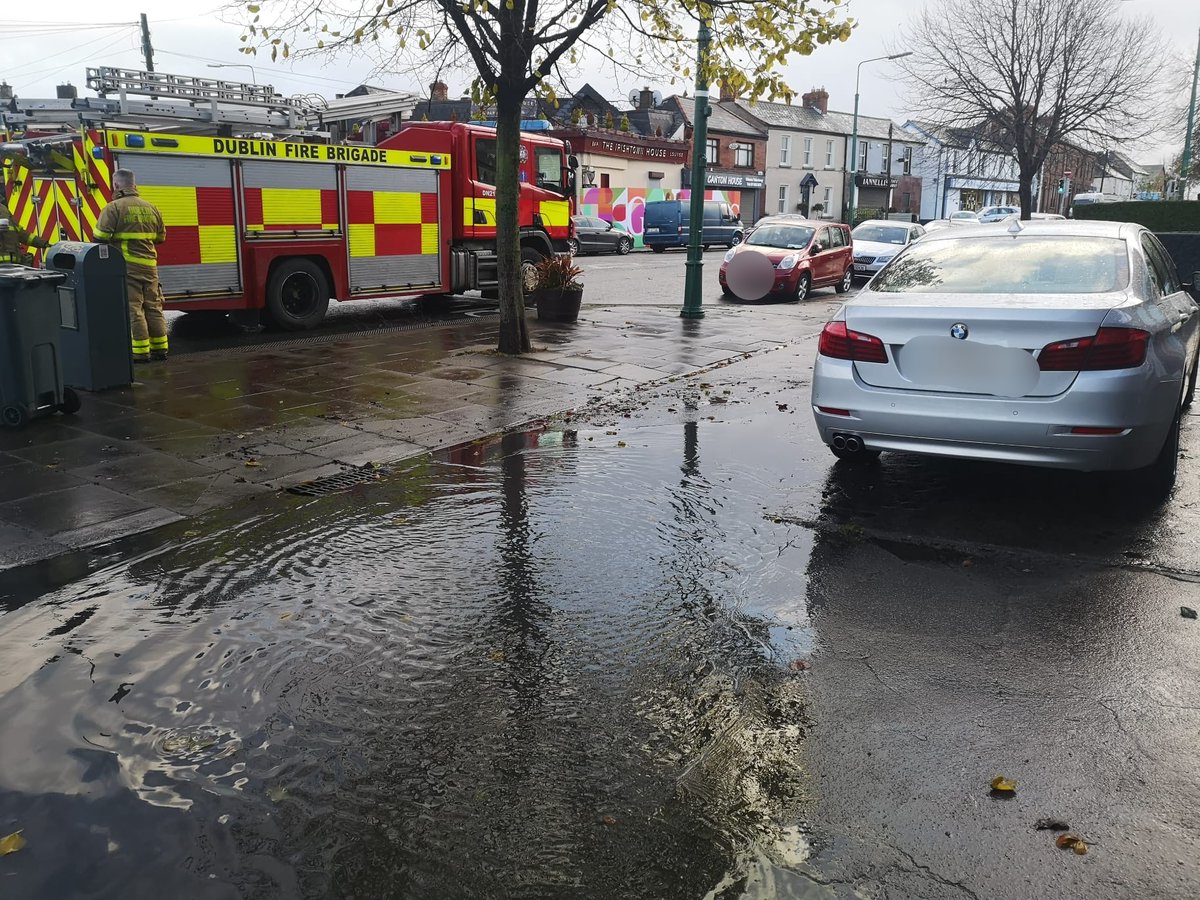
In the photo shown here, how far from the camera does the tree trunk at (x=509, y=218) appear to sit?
1064cm

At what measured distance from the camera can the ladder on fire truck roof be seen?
1137cm

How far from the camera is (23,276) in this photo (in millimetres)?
Answer: 7039

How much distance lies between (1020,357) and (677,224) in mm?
34270

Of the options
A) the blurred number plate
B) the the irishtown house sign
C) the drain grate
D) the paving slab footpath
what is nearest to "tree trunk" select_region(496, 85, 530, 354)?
the paving slab footpath

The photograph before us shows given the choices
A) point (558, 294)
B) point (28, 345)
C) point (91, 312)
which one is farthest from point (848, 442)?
point (558, 294)

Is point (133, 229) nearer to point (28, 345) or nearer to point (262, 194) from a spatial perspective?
point (262, 194)

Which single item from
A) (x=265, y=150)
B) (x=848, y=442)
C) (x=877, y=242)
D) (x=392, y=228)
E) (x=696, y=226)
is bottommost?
(x=848, y=442)

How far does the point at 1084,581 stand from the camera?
15.1 feet

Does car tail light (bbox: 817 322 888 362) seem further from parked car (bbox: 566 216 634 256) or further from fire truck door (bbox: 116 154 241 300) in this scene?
parked car (bbox: 566 216 634 256)

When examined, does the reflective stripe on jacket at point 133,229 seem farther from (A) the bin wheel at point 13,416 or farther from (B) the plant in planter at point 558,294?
(B) the plant in planter at point 558,294

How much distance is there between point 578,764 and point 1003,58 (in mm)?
32932

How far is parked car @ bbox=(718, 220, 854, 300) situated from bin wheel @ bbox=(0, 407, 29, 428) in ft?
46.7

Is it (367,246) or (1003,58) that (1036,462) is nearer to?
(367,246)

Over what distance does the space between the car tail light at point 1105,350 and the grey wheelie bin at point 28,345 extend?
22.3 ft
